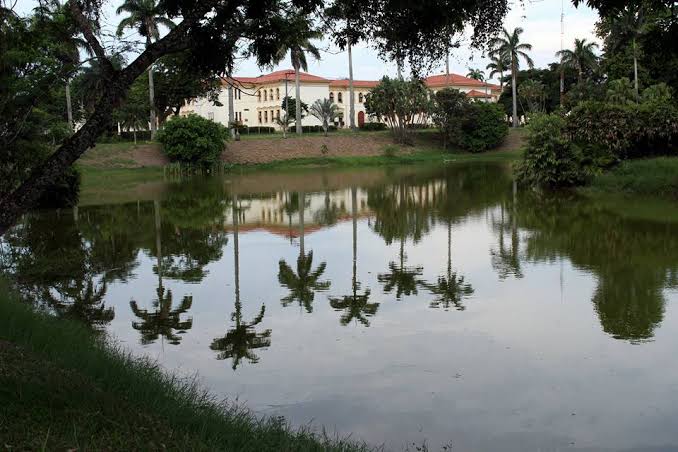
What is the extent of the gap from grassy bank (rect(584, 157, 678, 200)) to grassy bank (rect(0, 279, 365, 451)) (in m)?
25.2

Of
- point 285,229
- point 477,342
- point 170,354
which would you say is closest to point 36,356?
point 170,354

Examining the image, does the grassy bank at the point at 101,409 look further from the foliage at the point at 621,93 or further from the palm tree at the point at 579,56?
the palm tree at the point at 579,56

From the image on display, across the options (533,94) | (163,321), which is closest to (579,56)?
(533,94)

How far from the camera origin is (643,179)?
105 feet

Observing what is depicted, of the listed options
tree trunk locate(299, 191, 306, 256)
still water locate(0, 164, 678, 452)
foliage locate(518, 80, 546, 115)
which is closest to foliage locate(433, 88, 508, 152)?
foliage locate(518, 80, 546, 115)

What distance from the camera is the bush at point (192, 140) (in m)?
52.3

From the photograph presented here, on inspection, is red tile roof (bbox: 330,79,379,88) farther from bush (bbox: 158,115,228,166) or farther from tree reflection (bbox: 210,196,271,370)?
tree reflection (bbox: 210,196,271,370)

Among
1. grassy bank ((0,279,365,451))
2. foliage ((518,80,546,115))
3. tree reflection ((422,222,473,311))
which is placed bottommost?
tree reflection ((422,222,473,311))

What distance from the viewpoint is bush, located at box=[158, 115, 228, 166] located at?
52.3 m

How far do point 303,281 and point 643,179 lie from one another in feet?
65.8

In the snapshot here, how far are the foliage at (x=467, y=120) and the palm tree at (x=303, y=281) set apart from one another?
163 feet

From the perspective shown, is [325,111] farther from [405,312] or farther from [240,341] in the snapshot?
[240,341]

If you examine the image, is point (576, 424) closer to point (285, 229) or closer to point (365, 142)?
point (285, 229)

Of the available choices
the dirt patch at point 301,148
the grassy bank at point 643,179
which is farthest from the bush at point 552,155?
the dirt patch at point 301,148
